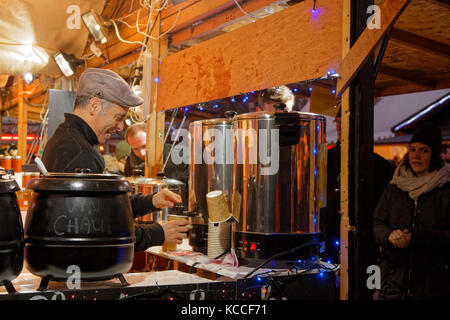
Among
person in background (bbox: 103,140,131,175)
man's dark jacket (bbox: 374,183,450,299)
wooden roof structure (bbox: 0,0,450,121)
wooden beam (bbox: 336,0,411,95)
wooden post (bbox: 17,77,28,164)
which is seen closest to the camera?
wooden beam (bbox: 336,0,411,95)

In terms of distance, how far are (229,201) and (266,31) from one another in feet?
3.54

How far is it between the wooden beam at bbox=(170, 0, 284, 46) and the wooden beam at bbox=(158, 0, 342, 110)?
322 mm

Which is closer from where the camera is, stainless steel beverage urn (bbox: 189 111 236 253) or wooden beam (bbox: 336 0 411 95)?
wooden beam (bbox: 336 0 411 95)

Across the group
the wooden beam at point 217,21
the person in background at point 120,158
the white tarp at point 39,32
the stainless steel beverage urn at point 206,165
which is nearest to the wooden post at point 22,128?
the person in background at point 120,158

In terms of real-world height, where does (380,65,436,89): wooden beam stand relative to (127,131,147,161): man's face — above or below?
above

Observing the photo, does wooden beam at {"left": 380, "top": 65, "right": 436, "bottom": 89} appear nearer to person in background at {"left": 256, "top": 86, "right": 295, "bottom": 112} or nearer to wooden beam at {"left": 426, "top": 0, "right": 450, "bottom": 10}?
person in background at {"left": 256, "top": 86, "right": 295, "bottom": 112}

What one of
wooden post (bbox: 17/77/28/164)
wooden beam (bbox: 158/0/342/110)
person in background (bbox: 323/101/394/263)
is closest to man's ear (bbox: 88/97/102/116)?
wooden beam (bbox: 158/0/342/110)

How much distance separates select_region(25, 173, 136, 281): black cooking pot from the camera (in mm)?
1778

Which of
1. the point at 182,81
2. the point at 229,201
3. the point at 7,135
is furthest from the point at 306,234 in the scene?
the point at 7,135

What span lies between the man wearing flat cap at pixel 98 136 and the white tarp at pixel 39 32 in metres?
2.14

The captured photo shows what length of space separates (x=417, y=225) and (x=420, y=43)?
140 centimetres

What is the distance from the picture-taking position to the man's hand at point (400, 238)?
12.8ft

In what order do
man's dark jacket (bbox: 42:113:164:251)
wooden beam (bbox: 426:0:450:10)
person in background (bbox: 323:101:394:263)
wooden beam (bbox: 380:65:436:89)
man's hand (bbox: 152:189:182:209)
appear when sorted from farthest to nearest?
wooden beam (bbox: 380:65:436:89) < person in background (bbox: 323:101:394:263) < wooden beam (bbox: 426:0:450:10) < man's hand (bbox: 152:189:182:209) < man's dark jacket (bbox: 42:113:164:251)
